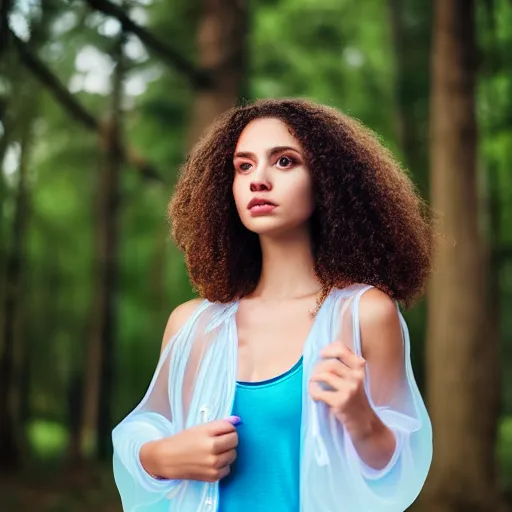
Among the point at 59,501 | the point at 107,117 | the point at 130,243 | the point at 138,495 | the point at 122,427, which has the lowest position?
the point at 59,501

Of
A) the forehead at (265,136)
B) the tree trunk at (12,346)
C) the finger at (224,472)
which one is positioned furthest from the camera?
the tree trunk at (12,346)

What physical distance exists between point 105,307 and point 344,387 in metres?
6.59

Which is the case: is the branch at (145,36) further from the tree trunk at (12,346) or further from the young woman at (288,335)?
the tree trunk at (12,346)

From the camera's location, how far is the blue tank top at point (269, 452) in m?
1.49

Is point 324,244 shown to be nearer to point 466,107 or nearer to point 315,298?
point 315,298

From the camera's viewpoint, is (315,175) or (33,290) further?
(33,290)

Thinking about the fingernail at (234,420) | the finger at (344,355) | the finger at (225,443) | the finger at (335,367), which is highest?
the finger at (344,355)

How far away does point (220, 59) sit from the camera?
162 inches

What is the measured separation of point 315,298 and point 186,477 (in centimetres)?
43

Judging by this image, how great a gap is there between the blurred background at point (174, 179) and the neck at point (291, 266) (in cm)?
178

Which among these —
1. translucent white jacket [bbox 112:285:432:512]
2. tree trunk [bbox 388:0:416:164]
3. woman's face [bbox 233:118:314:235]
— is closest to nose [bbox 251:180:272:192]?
woman's face [bbox 233:118:314:235]

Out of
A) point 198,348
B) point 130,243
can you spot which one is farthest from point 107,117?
point 198,348

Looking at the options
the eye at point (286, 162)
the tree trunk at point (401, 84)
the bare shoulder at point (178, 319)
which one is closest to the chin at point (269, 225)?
the eye at point (286, 162)

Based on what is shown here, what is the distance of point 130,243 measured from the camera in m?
10.6
